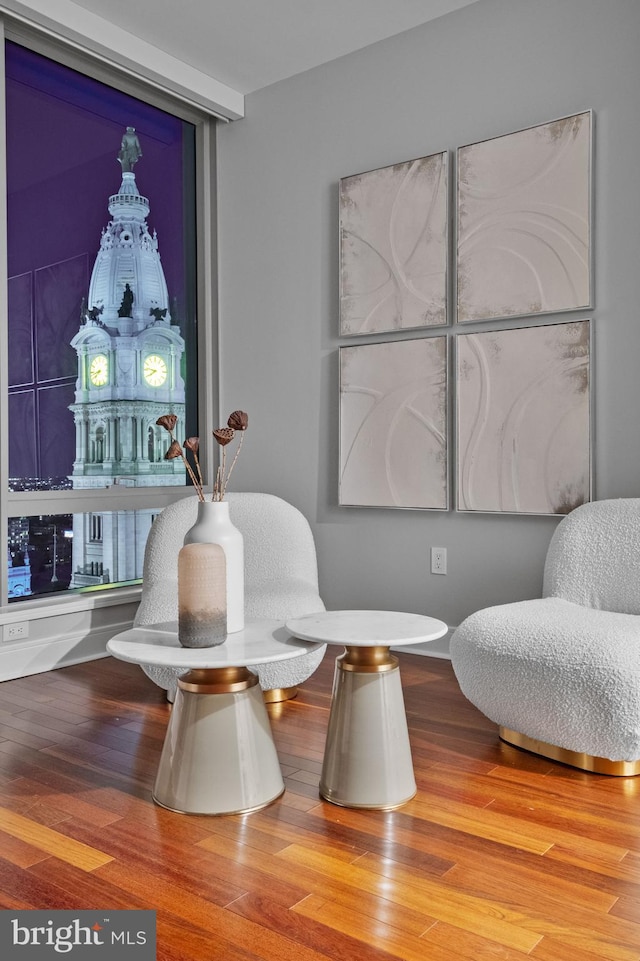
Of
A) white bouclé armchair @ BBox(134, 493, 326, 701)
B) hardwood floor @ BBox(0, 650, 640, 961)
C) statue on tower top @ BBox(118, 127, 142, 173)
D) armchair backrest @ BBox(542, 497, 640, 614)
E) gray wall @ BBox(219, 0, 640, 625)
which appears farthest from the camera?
statue on tower top @ BBox(118, 127, 142, 173)

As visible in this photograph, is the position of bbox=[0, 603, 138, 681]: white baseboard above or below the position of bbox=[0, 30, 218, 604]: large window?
below

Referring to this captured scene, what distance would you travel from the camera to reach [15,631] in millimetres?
3059

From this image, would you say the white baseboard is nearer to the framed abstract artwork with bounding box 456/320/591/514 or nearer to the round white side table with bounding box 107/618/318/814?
the round white side table with bounding box 107/618/318/814

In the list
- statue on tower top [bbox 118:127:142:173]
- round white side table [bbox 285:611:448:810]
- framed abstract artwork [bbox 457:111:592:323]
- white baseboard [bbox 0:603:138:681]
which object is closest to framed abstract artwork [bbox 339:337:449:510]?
framed abstract artwork [bbox 457:111:592:323]

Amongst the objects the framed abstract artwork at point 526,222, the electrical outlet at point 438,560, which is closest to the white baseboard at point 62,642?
the electrical outlet at point 438,560

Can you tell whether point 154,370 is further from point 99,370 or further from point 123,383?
point 99,370

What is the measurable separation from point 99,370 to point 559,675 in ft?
7.83

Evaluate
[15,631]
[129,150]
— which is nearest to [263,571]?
[15,631]

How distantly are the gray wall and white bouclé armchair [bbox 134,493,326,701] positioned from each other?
0.60 metres

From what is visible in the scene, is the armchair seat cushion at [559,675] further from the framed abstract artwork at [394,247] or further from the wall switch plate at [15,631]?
the wall switch plate at [15,631]

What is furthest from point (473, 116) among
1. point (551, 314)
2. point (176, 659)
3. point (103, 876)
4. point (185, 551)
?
point (103, 876)

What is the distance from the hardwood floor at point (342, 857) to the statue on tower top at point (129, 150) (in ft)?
8.52

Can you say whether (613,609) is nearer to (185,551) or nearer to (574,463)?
(574,463)

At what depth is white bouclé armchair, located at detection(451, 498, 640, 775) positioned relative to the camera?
194 centimetres
